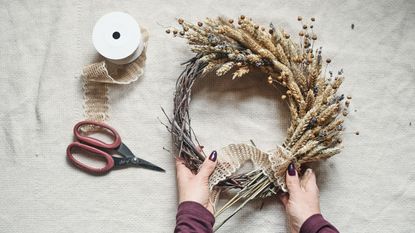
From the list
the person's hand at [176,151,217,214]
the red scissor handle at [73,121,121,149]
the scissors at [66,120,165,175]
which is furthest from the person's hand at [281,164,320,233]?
the red scissor handle at [73,121,121,149]

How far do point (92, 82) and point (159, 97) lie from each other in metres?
0.21

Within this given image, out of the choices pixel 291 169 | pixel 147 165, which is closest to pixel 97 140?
pixel 147 165

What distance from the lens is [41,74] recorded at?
4.68ft

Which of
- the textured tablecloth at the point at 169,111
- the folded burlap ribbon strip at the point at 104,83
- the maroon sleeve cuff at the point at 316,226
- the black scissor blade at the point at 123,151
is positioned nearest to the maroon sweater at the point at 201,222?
the maroon sleeve cuff at the point at 316,226

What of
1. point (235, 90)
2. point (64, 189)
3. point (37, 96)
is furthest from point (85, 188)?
point (235, 90)

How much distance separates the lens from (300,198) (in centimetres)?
127

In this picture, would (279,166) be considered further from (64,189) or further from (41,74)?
(41,74)

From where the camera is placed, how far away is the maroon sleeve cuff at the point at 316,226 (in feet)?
4.08

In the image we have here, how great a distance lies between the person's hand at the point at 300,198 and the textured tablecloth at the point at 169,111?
0.07 meters

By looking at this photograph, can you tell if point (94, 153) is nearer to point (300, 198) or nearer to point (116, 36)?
point (116, 36)

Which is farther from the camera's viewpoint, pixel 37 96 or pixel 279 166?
pixel 37 96

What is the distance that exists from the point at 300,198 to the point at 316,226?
0.28 feet

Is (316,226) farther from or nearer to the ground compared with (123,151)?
farther from the ground

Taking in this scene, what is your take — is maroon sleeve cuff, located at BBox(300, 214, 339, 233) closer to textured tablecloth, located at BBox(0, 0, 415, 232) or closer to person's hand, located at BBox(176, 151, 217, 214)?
textured tablecloth, located at BBox(0, 0, 415, 232)
